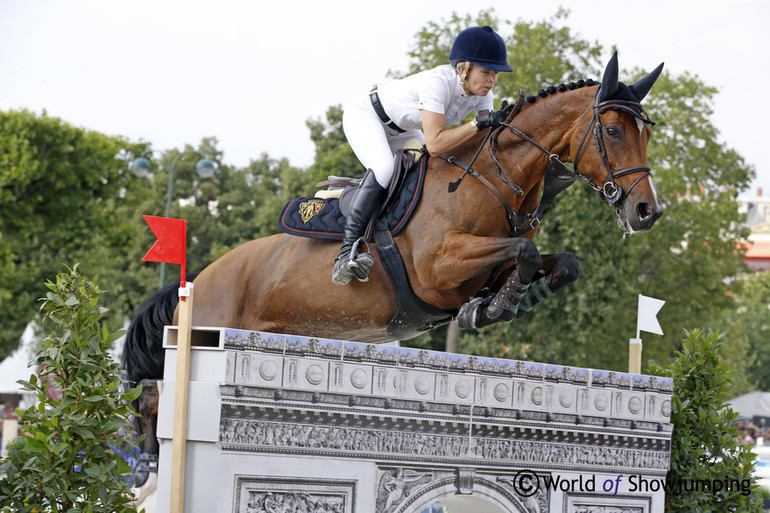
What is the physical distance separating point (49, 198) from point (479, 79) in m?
19.5

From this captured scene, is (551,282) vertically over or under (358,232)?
under

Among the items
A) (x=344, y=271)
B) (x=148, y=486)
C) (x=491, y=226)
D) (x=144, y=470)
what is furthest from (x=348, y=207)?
(x=148, y=486)

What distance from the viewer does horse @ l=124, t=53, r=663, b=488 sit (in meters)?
4.73

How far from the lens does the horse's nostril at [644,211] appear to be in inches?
182

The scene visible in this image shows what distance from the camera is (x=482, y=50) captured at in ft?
16.3

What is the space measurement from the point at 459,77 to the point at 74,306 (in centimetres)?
237

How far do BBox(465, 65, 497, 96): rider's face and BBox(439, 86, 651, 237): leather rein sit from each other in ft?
0.62

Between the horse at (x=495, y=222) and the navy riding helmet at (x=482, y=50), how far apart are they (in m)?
0.27

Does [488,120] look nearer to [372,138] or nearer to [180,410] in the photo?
[372,138]

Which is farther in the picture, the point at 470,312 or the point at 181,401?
the point at 470,312

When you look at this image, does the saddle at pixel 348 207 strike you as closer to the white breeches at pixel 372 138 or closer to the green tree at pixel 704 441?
the white breeches at pixel 372 138

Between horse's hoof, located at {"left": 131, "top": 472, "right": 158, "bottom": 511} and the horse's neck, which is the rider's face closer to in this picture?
the horse's neck

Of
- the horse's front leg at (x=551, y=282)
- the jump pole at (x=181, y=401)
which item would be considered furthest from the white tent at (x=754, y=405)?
the jump pole at (x=181, y=401)

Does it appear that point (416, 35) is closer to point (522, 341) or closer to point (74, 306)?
point (522, 341)
